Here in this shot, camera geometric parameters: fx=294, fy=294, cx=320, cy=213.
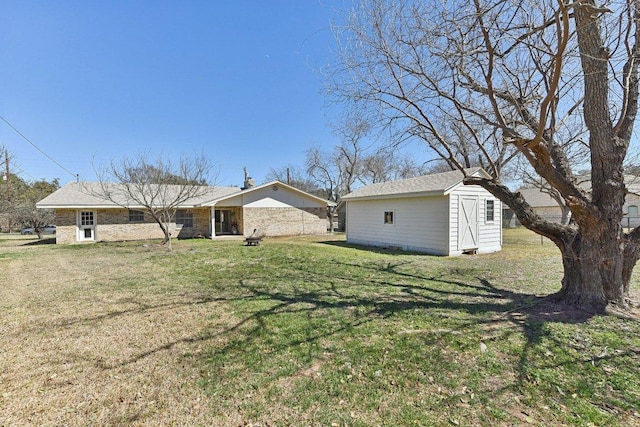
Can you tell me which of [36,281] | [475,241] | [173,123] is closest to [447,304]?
[475,241]

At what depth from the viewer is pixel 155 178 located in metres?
15.9

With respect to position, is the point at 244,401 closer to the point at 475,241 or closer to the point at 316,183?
the point at 475,241

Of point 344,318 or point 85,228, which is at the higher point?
point 85,228

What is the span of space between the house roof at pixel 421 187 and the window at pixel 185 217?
36.7ft

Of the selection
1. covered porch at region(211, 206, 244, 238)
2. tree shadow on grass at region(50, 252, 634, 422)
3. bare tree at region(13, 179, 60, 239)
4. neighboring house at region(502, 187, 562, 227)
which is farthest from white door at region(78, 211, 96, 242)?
neighboring house at region(502, 187, 562, 227)

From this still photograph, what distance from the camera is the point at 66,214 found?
676 inches

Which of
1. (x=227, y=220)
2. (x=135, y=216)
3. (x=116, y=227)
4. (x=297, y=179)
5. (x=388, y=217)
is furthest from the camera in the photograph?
(x=297, y=179)

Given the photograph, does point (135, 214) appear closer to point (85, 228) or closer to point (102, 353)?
point (85, 228)

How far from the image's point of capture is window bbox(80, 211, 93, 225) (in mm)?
17562

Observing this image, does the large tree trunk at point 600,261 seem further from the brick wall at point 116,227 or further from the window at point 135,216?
the window at point 135,216

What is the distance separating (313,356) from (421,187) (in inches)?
412

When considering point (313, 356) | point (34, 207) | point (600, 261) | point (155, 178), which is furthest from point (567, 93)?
point (34, 207)

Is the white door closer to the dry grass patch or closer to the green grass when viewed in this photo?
the dry grass patch

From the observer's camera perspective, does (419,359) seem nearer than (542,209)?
Yes
